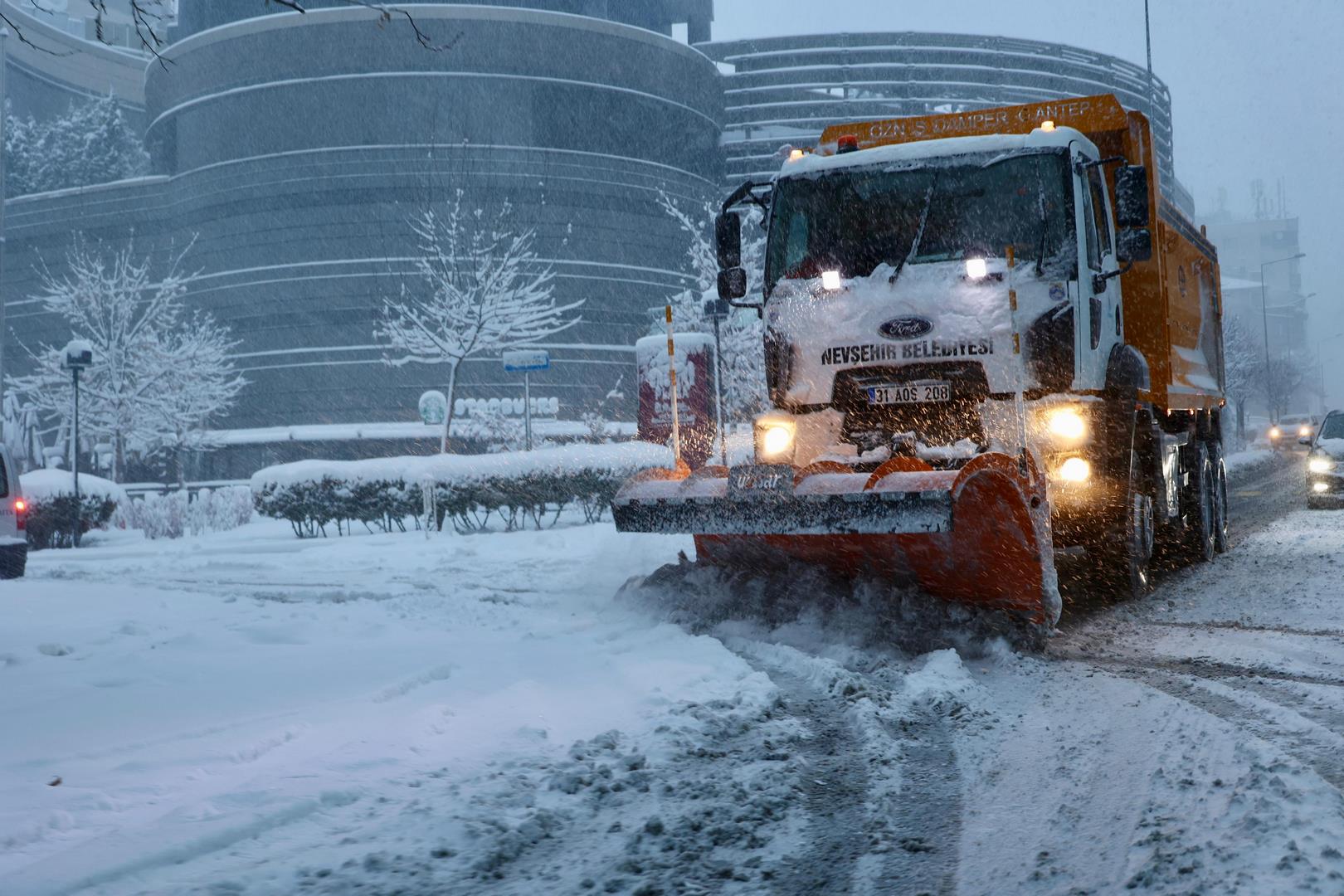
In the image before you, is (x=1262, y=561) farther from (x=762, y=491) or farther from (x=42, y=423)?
(x=42, y=423)

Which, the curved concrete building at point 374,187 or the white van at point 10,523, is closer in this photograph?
the white van at point 10,523

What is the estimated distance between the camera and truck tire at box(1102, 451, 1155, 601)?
7.70m

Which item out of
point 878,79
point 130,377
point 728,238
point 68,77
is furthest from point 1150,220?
point 68,77

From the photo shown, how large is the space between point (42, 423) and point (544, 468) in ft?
184

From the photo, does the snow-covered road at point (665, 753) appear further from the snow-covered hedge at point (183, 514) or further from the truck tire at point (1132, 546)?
the snow-covered hedge at point (183, 514)

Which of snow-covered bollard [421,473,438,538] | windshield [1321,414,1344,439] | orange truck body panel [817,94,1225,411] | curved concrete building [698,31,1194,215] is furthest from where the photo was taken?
curved concrete building [698,31,1194,215]

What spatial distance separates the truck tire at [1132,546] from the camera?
770 centimetres

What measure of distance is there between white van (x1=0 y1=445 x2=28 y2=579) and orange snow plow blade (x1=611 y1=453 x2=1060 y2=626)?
A: 8.30 m

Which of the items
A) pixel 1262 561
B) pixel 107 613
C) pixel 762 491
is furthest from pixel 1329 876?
pixel 1262 561

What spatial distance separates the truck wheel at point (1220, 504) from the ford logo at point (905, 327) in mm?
5882

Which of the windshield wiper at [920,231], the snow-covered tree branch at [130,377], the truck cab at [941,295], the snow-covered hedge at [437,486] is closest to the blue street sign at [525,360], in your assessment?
the snow-covered hedge at [437,486]

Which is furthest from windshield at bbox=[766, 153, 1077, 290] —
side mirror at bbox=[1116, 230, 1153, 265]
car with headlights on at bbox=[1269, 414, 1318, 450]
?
car with headlights on at bbox=[1269, 414, 1318, 450]

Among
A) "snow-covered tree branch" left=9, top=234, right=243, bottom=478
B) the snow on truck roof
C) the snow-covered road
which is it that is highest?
"snow-covered tree branch" left=9, top=234, right=243, bottom=478

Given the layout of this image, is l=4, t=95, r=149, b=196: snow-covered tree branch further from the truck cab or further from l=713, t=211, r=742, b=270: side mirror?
the truck cab
